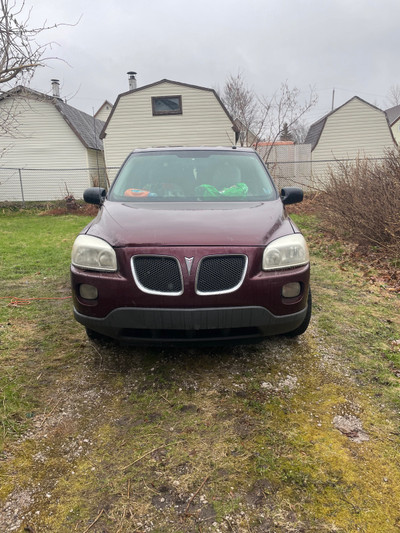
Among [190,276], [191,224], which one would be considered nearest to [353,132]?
[191,224]

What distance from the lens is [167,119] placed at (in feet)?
61.6

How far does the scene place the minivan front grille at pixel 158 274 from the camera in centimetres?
239

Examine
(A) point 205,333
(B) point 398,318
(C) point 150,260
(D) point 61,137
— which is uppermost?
(D) point 61,137

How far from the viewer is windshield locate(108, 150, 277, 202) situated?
343cm

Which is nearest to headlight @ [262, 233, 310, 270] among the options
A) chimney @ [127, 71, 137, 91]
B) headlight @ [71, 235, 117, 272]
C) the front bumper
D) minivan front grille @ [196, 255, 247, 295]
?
minivan front grille @ [196, 255, 247, 295]

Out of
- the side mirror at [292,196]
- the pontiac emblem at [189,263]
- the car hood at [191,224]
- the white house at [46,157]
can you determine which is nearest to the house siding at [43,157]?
the white house at [46,157]

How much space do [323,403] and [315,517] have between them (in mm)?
881

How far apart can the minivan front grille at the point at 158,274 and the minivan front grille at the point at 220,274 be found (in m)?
0.15

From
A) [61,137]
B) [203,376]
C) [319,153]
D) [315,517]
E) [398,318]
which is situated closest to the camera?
[315,517]

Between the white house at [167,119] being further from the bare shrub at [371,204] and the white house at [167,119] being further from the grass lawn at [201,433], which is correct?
the grass lawn at [201,433]

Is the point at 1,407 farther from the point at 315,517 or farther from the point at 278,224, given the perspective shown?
the point at 278,224

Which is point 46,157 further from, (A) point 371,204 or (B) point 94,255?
(B) point 94,255

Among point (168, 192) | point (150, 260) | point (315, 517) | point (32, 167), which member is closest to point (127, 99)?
point (32, 167)

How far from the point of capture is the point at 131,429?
2.17 m
